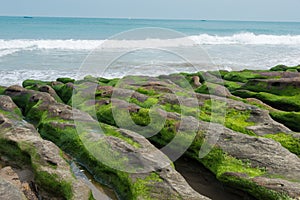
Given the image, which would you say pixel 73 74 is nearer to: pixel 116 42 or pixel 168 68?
pixel 168 68

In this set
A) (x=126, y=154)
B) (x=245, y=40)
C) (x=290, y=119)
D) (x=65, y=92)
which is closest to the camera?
(x=126, y=154)

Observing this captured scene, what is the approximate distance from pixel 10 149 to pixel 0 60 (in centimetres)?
2619

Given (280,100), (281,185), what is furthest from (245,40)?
(281,185)

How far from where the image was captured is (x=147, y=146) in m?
8.62

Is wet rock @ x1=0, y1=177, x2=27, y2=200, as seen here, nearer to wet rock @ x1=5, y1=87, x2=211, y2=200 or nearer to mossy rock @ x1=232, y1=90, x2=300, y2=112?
wet rock @ x1=5, y1=87, x2=211, y2=200

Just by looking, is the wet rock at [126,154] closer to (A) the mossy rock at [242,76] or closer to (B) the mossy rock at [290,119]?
(B) the mossy rock at [290,119]

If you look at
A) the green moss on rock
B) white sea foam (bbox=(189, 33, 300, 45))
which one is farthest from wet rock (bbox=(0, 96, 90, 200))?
white sea foam (bbox=(189, 33, 300, 45))

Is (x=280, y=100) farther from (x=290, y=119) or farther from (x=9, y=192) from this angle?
(x=9, y=192)

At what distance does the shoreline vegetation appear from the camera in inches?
279

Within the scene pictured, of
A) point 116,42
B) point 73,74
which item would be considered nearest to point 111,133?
point 73,74

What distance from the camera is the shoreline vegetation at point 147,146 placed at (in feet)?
23.2

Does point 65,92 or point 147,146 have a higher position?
point 147,146

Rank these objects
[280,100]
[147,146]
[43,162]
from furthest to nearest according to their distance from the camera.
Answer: [280,100] → [147,146] → [43,162]

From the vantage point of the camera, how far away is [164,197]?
6.54m
